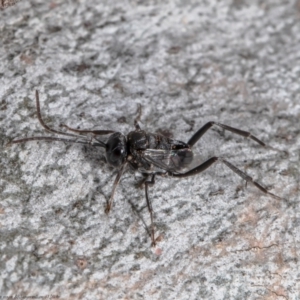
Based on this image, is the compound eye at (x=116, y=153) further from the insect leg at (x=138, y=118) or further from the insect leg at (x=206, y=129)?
the insect leg at (x=206, y=129)

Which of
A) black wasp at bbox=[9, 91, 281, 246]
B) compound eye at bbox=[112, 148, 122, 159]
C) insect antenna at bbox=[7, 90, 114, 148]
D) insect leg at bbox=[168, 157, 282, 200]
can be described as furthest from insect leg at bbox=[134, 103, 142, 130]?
insect leg at bbox=[168, 157, 282, 200]

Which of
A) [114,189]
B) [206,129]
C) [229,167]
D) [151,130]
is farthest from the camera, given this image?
[151,130]

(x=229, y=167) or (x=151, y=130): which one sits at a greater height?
(x=151, y=130)

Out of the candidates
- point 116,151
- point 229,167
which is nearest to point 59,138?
point 116,151

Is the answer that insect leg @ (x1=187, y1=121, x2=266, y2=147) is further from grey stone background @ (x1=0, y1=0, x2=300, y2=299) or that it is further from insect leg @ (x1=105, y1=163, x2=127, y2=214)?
insect leg @ (x1=105, y1=163, x2=127, y2=214)

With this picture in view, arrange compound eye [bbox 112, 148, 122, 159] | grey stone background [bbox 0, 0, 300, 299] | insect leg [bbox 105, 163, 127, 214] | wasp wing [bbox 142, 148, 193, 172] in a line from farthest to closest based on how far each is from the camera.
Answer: wasp wing [bbox 142, 148, 193, 172], compound eye [bbox 112, 148, 122, 159], insect leg [bbox 105, 163, 127, 214], grey stone background [bbox 0, 0, 300, 299]

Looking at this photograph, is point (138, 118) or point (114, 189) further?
point (138, 118)

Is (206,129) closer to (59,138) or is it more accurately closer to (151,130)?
(151,130)
